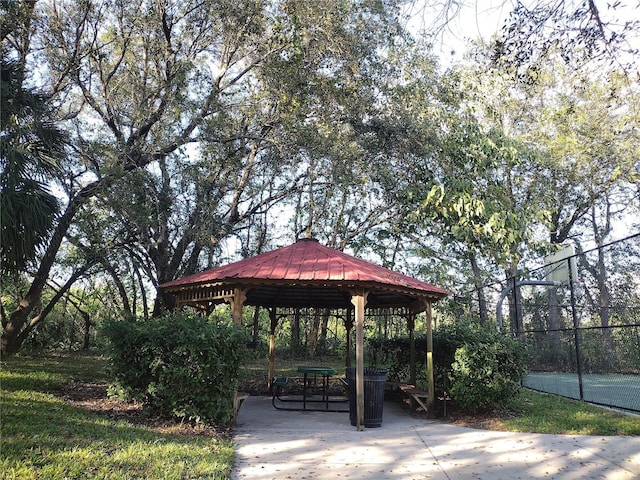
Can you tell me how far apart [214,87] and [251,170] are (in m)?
2.85

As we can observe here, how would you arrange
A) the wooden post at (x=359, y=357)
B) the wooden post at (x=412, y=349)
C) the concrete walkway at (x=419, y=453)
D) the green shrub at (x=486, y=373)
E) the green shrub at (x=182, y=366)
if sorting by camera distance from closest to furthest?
the concrete walkway at (x=419, y=453) → the green shrub at (x=182, y=366) → the wooden post at (x=359, y=357) → the green shrub at (x=486, y=373) → the wooden post at (x=412, y=349)

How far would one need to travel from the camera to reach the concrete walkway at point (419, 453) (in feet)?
18.2

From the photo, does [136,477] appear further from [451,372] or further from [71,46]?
[71,46]

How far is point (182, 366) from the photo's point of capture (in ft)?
24.2

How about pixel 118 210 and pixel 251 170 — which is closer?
pixel 118 210

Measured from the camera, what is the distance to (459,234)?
13969 millimetres

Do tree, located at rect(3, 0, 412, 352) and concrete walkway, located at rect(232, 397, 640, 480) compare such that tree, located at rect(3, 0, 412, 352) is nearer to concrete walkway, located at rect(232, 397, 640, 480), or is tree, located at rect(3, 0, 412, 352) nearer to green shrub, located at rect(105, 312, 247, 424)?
green shrub, located at rect(105, 312, 247, 424)

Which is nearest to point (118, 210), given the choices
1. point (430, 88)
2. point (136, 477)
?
point (136, 477)

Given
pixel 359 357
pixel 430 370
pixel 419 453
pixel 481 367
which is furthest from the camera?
pixel 430 370

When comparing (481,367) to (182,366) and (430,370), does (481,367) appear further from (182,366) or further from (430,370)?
(182,366)

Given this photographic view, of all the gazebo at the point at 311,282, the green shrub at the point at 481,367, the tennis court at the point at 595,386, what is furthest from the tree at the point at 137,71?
the tennis court at the point at 595,386

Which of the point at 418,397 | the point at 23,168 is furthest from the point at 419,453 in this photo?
the point at 23,168

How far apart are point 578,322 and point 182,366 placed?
16.7 m

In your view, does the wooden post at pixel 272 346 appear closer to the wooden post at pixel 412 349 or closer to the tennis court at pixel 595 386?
the wooden post at pixel 412 349
